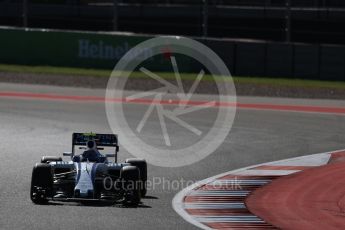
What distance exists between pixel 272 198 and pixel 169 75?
19.8m

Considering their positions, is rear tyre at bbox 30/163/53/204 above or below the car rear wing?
below

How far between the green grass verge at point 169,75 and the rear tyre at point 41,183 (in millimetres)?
19732

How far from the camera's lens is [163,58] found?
34562 millimetres

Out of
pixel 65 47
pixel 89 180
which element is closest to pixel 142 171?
pixel 89 180

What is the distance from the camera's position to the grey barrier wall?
32938mm

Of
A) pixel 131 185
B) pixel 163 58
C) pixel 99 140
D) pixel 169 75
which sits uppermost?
pixel 163 58

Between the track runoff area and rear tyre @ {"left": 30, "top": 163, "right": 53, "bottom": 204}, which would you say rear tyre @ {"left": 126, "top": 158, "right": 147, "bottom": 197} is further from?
rear tyre @ {"left": 30, "top": 163, "right": 53, "bottom": 204}

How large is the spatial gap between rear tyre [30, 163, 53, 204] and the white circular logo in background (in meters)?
4.45

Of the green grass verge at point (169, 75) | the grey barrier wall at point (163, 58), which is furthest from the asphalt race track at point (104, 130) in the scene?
the grey barrier wall at point (163, 58)

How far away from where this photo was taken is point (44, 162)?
1472 centimetres
